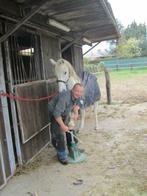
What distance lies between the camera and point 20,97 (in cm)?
452

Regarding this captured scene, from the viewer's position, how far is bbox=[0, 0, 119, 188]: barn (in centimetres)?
417

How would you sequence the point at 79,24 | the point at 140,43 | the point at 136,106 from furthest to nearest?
the point at 140,43, the point at 136,106, the point at 79,24

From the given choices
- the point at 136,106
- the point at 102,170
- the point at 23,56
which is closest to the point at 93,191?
the point at 102,170

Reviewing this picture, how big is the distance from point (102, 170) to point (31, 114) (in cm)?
138

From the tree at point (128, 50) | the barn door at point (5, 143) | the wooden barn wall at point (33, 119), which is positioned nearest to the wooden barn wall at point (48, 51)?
the wooden barn wall at point (33, 119)

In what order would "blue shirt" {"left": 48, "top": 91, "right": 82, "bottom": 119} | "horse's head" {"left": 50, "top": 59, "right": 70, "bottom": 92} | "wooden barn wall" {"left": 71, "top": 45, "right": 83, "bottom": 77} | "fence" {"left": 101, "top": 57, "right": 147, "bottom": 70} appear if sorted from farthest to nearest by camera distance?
"fence" {"left": 101, "top": 57, "right": 147, "bottom": 70} → "wooden barn wall" {"left": 71, "top": 45, "right": 83, "bottom": 77} → "horse's head" {"left": 50, "top": 59, "right": 70, "bottom": 92} → "blue shirt" {"left": 48, "top": 91, "right": 82, "bottom": 119}

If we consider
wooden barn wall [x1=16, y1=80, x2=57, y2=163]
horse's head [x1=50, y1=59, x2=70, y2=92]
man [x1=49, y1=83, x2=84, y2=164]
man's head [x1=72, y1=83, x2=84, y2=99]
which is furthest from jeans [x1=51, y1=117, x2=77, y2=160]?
horse's head [x1=50, y1=59, x2=70, y2=92]

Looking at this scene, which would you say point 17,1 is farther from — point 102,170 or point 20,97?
point 102,170

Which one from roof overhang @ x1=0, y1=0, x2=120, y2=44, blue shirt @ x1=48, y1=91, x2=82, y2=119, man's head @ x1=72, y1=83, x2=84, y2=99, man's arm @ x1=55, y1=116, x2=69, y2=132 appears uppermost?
roof overhang @ x1=0, y1=0, x2=120, y2=44

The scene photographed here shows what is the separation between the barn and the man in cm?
37

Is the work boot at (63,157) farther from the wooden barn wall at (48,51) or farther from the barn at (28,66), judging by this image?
the wooden barn wall at (48,51)

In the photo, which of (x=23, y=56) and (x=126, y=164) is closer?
(x=126, y=164)

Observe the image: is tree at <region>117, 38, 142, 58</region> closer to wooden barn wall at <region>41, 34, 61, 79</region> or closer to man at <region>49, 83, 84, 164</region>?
wooden barn wall at <region>41, 34, 61, 79</region>

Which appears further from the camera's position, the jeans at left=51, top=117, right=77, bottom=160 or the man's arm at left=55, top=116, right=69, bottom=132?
the jeans at left=51, top=117, right=77, bottom=160
